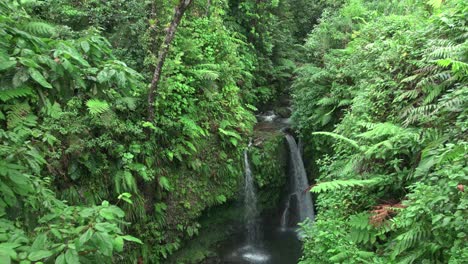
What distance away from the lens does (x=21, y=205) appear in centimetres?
232

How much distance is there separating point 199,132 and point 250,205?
2.85 meters

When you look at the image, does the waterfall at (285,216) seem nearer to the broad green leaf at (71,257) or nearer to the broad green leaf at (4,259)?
the broad green leaf at (71,257)

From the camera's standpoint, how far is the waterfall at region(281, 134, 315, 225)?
10.4 metres

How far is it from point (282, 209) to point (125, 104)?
5741 mm

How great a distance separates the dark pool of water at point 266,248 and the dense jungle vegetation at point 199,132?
518 mm

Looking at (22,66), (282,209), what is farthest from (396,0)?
(22,66)

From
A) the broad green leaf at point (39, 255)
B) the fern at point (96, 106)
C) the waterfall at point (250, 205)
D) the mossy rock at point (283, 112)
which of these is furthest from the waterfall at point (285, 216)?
the broad green leaf at point (39, 255)

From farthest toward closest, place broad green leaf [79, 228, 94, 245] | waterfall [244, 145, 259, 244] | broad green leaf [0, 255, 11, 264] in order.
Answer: waterfall [244, 145, 259, 244], broad green leaf [79, 228, 94, 245], broad green leaf [0, 255, 11, 264]

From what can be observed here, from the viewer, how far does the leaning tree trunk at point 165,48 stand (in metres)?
6.59

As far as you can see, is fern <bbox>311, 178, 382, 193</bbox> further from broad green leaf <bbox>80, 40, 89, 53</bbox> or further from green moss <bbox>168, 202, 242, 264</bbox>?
green moss <bbox>168, 202, 242, 264</bbox>

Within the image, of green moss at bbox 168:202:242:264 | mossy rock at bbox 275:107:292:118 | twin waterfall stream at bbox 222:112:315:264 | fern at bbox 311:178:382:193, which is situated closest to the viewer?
fern at bbox 311:178:382:193

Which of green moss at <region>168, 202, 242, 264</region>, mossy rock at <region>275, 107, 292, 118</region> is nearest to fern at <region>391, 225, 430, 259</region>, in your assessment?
green moss at <region>168, 202, 242, 264</region>

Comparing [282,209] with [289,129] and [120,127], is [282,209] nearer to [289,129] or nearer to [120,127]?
[289,129]

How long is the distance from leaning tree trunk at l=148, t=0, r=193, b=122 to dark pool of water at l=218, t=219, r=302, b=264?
4.10 metres
